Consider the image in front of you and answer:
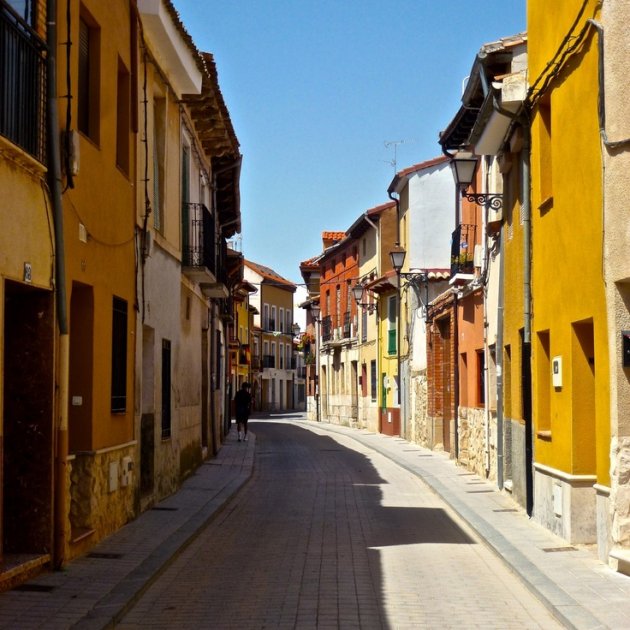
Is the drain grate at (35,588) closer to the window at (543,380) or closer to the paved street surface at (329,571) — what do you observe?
the paved street surface at (329,571)

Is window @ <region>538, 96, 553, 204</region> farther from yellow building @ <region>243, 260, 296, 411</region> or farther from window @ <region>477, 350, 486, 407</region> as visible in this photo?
yellow building @ <region>243, 260, 296, 411</region>

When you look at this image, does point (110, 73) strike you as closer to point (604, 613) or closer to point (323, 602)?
point (323, 602)

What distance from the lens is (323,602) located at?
29.5ft

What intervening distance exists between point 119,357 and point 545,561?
5.45 metres

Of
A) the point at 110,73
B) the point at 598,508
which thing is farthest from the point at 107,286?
the point at 598,508

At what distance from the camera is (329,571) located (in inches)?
415

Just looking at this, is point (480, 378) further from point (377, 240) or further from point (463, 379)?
point (377, 240)

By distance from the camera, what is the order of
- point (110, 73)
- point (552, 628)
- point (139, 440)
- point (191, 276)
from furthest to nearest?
point (191, 276), point (139, 440), point (110, 73), point (552, 628)

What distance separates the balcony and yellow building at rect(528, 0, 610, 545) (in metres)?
7.48

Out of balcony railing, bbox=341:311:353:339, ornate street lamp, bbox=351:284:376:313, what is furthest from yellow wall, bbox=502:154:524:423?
balcony railing, bbox=341:311:353:339

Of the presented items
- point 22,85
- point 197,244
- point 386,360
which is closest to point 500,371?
point 197,244

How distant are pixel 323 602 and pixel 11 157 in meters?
4.29

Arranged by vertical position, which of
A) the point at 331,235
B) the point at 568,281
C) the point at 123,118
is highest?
the point at 331,235

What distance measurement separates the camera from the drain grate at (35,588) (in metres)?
9.16
